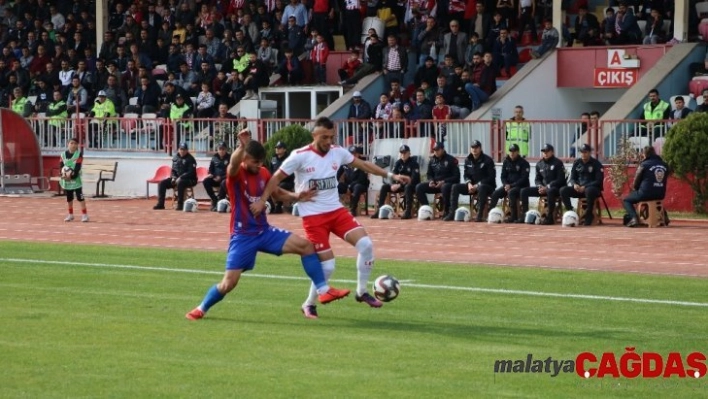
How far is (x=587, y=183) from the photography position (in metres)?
26.3

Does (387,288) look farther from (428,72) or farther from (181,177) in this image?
(428,72)

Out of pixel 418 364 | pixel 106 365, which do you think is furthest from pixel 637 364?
pixel 106 365

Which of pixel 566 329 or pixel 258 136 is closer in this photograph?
pixel 566 329

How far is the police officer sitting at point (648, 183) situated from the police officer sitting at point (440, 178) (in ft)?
12.9

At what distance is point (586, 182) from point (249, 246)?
14.2m

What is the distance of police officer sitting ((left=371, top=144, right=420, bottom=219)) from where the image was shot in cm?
2889

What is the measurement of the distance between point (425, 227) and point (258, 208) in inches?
532

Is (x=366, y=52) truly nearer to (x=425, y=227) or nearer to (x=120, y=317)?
(x=425, y=227)

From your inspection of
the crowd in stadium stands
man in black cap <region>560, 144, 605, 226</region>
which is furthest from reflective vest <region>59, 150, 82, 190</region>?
man in black cap <region>560, 144, 605, 226</region>

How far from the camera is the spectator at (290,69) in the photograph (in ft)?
127

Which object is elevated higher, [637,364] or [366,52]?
A: [366,52]

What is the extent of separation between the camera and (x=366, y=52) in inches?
1475

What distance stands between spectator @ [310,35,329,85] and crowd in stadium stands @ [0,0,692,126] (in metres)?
0.03

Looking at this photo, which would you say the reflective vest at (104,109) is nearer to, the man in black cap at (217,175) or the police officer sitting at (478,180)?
the man in black cap at (217,175)
